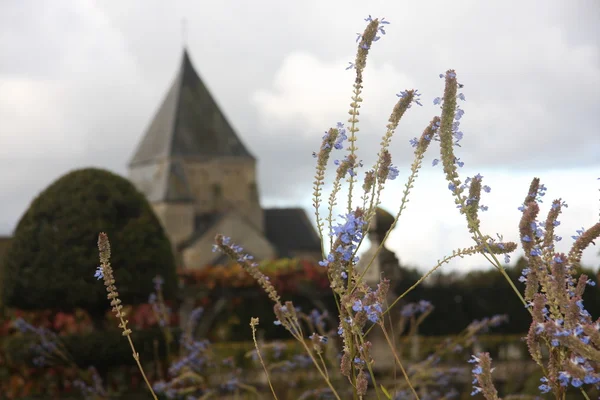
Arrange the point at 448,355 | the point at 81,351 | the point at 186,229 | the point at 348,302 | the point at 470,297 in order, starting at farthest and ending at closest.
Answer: the point at 186,229
the point at 470,297
the point at 448,355
the point at 81,351
the point at 348,302

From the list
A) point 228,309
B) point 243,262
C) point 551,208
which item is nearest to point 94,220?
point 228,309

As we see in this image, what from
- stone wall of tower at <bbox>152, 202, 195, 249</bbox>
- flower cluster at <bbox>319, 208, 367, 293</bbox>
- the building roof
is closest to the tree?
flower cluster at <bbox>319, 208, 367, 293</bbox>

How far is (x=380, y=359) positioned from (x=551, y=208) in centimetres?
972

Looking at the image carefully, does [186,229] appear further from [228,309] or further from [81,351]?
[81,351]

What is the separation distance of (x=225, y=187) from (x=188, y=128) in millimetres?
4841

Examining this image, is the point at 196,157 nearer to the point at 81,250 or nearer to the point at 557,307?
the point at 81,250

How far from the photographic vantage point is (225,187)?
6038 cm

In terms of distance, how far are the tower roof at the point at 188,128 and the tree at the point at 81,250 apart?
47.5 metres

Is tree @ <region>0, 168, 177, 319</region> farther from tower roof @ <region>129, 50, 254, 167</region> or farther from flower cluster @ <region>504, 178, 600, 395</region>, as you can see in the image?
tower roof @ <region>129, 50, 254, 167</region>

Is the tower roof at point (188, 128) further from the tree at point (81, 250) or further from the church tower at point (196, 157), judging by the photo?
the tree at point (81, 250)

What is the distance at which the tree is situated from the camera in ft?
37.0

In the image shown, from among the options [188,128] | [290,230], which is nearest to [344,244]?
[188,128]

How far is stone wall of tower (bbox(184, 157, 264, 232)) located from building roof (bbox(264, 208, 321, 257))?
1938 mm

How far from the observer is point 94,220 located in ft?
37.9
